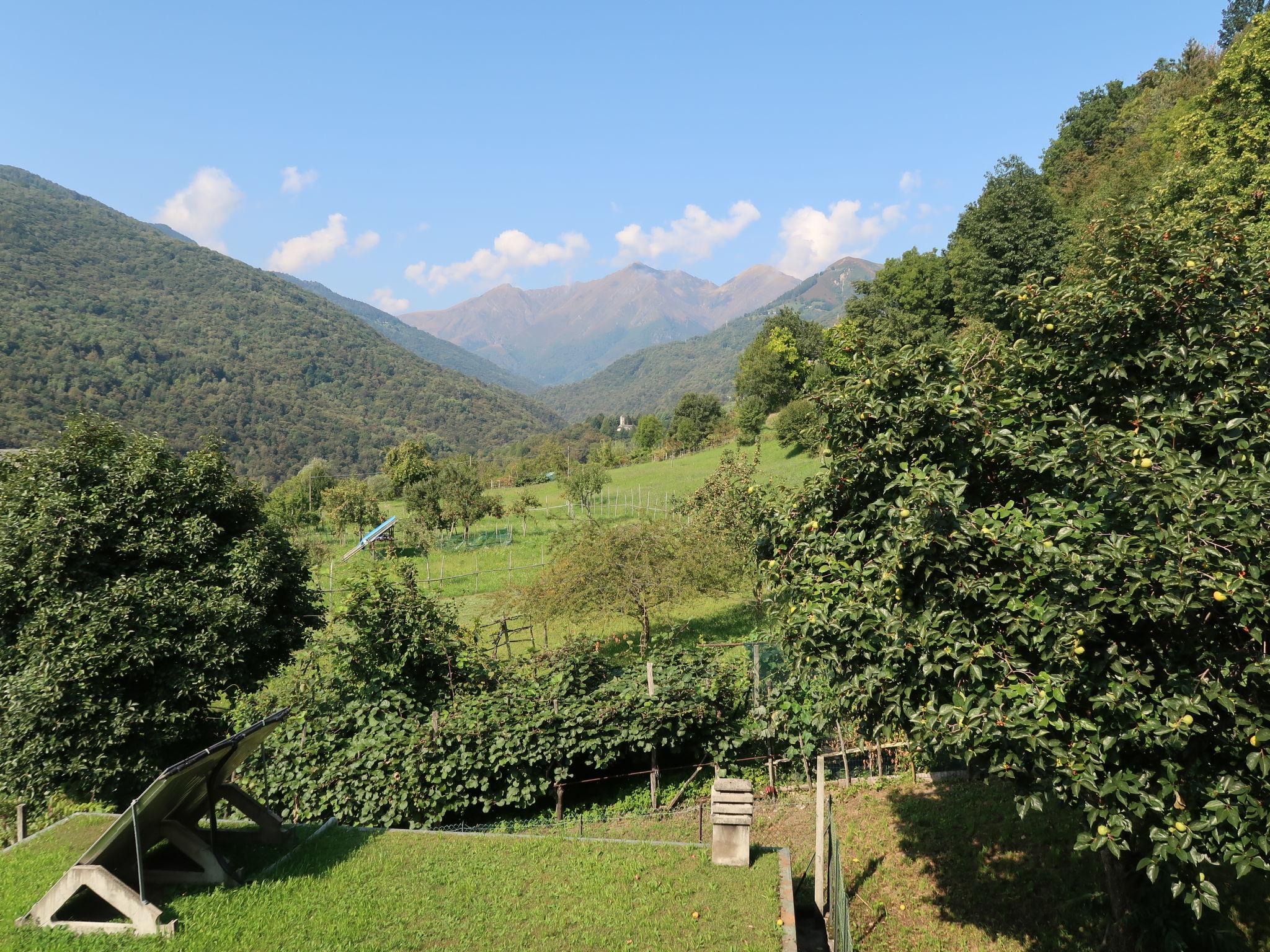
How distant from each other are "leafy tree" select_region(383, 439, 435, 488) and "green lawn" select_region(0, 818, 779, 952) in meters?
45.3

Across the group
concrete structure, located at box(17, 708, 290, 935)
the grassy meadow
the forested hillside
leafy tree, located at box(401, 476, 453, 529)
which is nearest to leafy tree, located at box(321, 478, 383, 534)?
the grassy meadow

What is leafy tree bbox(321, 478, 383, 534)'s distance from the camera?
44.9 meters

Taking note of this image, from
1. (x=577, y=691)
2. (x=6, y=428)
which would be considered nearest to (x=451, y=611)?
(x=577, y=691)

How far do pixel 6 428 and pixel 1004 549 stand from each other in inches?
3976

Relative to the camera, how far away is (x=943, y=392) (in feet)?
21.4

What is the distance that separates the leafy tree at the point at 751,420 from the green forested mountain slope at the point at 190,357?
5582 centimetres

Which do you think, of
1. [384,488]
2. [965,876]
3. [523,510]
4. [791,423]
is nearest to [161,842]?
[965,876]

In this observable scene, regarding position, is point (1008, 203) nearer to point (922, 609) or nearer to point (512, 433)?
point (922, 609)

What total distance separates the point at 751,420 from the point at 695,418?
22.3m

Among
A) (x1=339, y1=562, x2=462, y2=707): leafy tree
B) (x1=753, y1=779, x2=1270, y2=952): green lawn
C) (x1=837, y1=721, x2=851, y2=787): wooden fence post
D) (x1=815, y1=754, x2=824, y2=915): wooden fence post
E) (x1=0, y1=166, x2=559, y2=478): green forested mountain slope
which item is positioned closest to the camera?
(x1=753, y1=779, x2=1270, y2=952): green lawn

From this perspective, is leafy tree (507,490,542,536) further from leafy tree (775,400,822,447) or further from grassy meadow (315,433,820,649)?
leafy tree (775,400,822,447)

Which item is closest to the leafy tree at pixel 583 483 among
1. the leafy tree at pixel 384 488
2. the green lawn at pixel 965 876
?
the leafy tree at pixel 384 488

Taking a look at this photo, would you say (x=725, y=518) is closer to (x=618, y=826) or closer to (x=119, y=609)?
(x=618, y=826)

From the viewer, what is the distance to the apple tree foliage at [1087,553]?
4812mm
